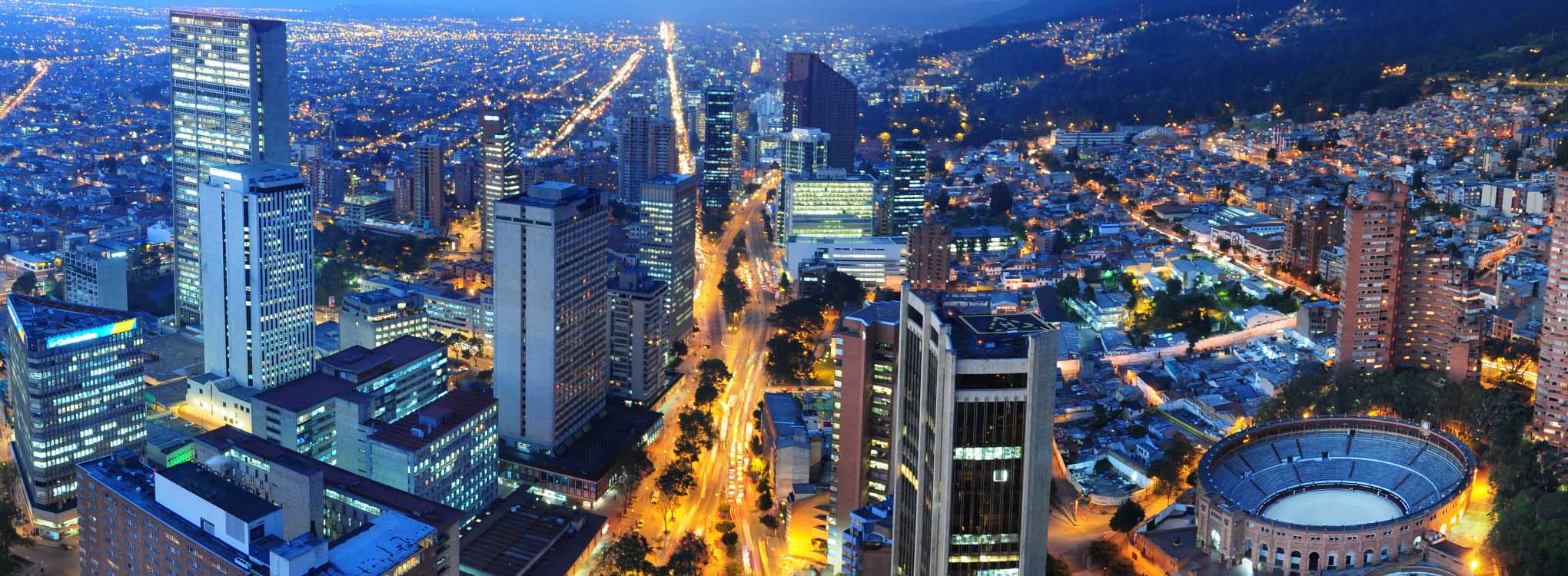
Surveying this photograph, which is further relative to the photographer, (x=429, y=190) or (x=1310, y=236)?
(x=429, y=190)

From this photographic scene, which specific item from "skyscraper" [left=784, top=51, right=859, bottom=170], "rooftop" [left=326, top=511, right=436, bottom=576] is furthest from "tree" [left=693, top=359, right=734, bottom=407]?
"skyscraper" [left=784, top=51, right=859, bottom=170]

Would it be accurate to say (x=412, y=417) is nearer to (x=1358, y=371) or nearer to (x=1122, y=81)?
(x=1358, y=371)

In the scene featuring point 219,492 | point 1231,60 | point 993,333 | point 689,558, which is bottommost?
point 689,558

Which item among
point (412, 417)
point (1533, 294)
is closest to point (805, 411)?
point (412, 417)

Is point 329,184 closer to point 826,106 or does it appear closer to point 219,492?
point 826,106

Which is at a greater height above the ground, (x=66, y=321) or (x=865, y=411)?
(x=66, y=321)

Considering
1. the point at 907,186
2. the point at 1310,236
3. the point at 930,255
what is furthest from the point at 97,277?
the point at 1310,236
